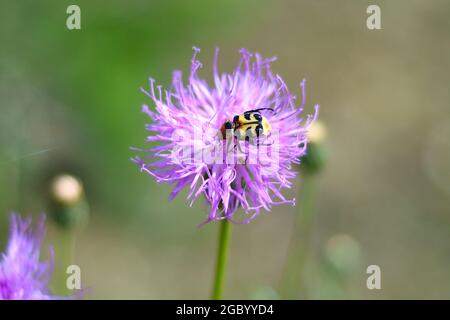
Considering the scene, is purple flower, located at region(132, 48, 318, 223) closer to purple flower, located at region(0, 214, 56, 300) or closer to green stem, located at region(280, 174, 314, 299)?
purple flower, located at region(0, 214, 56, 300)

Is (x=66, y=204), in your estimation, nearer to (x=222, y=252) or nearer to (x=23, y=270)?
(x=23, y=270)

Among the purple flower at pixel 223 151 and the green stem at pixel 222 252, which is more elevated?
the purple flower at pixel 223 151

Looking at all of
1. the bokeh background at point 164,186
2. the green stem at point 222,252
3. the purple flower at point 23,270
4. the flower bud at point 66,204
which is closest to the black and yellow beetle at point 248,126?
the green stem at point 222,252

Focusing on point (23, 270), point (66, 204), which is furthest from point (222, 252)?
point (66, 204)

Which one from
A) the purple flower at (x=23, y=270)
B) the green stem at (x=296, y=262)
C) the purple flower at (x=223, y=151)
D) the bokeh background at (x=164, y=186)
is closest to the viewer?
the purple flower at (x=223, y=151)

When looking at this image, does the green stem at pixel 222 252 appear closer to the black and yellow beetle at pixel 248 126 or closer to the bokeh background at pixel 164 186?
the black and yellow beetle at pixel 248 126

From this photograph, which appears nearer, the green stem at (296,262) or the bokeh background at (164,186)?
the green stem at (296,262)

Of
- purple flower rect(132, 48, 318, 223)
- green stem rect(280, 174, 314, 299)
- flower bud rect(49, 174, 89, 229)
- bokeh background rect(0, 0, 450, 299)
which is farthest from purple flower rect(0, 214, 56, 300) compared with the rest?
bokeh background rect(0, 0, 450, 299)
